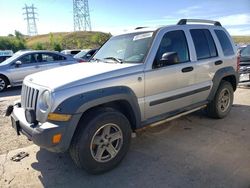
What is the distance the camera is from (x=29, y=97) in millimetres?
3641

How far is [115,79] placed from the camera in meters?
3.62

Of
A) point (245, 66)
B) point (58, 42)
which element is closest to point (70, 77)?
point (245, 66)

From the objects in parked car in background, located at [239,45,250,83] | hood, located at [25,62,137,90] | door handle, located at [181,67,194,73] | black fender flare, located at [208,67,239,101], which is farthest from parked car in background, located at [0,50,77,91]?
door handle, located at [181,67,194,73]

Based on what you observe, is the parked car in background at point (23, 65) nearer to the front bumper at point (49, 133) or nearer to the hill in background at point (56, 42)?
the front bumper at point (49, 133)

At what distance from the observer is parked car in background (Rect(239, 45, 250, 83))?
9.69 m

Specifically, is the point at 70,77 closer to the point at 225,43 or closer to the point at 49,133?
the point at 49,133

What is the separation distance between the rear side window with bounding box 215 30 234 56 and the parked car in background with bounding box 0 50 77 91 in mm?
7552

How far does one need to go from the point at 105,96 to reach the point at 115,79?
1.00 ft

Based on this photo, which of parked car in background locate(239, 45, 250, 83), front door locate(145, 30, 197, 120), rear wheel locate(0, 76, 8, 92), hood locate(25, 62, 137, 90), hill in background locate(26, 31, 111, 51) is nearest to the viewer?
hood locate(25, 62, 137, 90)

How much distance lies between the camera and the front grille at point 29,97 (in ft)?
11.5

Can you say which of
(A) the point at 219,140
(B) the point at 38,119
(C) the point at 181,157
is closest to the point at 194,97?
(A) the point at 219,140

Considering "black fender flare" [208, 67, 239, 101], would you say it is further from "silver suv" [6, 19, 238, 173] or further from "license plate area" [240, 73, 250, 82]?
"license plate area" [240, 73, 250, 82]

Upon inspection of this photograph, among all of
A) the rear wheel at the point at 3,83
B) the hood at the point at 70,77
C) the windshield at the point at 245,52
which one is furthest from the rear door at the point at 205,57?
the rear wheel at the point at 3,83

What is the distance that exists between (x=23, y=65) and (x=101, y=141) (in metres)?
8.21
